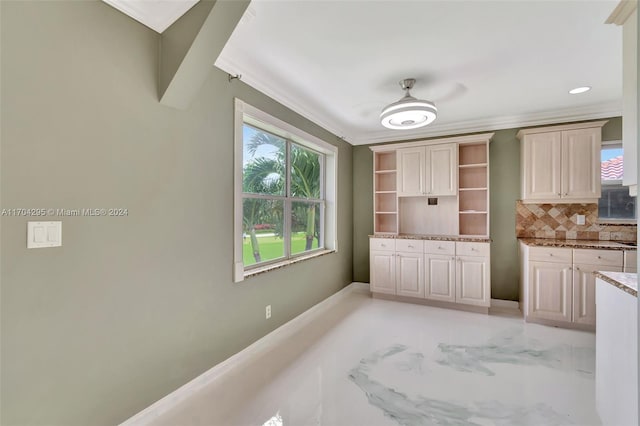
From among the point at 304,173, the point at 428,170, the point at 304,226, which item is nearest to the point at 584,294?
the point at 428,170

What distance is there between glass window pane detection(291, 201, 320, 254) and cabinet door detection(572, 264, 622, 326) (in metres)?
3.03

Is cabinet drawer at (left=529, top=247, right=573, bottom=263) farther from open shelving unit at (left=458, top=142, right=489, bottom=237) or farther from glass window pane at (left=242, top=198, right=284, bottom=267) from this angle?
glass window pane at (left=242, top=198, right=284, bottom=267)

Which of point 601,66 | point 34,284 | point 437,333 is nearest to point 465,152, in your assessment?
point 601,66

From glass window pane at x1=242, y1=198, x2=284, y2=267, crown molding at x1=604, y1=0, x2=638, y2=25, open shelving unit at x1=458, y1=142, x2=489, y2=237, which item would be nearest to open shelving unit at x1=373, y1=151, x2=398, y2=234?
open shelving unit at x1=458, y1=142, x2=489, y2=237

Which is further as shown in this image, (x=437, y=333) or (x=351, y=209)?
(x=351, y=209)

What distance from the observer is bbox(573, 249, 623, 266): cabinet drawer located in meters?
2.96

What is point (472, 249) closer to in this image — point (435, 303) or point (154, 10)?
point (435, 303)

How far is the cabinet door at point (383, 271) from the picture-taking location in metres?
4.20

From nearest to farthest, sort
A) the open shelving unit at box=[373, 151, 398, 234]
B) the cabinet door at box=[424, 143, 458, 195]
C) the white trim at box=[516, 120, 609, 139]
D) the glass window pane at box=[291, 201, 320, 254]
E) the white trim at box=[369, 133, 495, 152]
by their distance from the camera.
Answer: the white trim at box=[516, 120, 609, 139] < the glass window pane at box=[291, 201, 320, 254] < the white trim at box=[369, 133, 495, 152] < the cabinet door at box=[424, 143, 458, 195] < the open shelving unit at box=[373, 151, 398, 234]

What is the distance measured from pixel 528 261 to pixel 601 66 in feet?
6.63

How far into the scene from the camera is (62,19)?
1.41 meters

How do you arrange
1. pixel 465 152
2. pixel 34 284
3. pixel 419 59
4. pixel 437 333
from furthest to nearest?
pixel 465 152, pixel 437 333, pixel 419 59, pixel 34 284

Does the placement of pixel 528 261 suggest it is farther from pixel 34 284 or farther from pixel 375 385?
pixel 34 284

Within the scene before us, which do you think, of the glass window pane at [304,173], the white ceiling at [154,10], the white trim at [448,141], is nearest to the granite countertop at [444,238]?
the glass window pane at [304,173]
